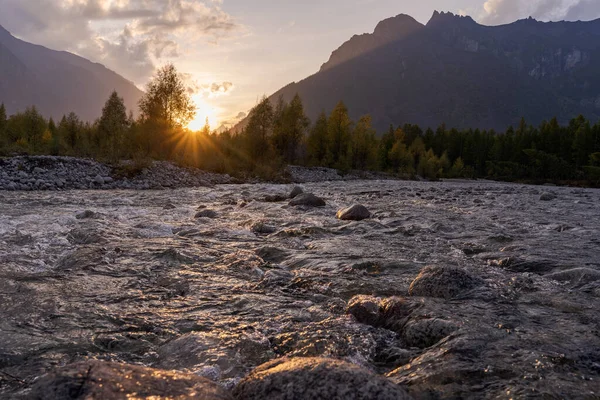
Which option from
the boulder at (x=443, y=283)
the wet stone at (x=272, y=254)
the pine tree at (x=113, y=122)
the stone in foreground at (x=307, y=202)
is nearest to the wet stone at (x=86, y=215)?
the wet stone at (x=272, y=254)

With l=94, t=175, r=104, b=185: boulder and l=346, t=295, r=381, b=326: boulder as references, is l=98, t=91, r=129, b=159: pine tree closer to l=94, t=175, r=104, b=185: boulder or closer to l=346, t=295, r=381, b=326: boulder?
l=94, t=175, r=104, b=185: boulder

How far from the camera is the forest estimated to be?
120ft

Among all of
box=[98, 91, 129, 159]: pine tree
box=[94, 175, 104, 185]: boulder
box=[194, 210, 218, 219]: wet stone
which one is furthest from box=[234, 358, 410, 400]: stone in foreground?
box=[98, 91, 129, 159]: pine tree

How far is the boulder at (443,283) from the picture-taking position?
5105 millimetres

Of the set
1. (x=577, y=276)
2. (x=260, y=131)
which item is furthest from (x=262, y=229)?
(x=260, y=131)

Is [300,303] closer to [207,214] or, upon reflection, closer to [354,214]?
[354,214]

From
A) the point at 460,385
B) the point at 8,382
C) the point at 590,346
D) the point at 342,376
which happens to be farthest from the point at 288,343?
the point at 590,346

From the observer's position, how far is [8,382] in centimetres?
301

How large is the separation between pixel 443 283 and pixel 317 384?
10.6ft

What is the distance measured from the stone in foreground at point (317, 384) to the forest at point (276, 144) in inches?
935

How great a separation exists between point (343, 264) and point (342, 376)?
4.16m

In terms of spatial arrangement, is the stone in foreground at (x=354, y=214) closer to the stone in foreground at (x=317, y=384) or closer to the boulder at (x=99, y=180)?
the stone in foreground at (x=317, y=384)

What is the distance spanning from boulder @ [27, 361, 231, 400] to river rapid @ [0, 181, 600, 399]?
2.59ft

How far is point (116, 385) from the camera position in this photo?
2.32 meters
